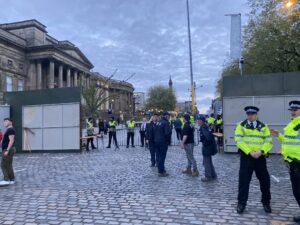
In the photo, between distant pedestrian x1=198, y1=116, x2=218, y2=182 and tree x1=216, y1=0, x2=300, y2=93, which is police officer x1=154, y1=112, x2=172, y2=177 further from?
tree x1=216, y1=0, x2=300, y2=93

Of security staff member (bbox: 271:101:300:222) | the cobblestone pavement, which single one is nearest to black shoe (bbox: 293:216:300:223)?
security staff member (bbox: 271:101:300:222)

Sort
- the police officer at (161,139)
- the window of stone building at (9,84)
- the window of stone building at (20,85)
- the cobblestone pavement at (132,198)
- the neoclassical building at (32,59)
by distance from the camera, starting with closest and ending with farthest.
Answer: the cobblestone pavement at (132,198), the police officer at (161,139), the window of stone building at (9,84), the neoclassical building at (32,59), the window of stone building at (20,85)

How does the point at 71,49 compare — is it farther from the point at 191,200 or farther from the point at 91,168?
the point at 191,200

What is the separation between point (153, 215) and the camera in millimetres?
6113

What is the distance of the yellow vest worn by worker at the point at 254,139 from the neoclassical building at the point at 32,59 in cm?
5537

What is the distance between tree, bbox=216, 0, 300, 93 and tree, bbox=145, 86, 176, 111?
5860 centimetres

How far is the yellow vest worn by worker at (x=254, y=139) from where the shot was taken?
20.0 feet

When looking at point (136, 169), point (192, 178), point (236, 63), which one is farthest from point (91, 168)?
point (236, 63)

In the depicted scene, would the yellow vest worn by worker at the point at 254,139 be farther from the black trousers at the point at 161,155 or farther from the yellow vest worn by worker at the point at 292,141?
the black trousers at the point at 161,155

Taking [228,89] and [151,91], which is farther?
[151,91]

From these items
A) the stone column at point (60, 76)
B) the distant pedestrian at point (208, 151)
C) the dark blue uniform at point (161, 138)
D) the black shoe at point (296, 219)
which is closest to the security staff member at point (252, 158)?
the black shoe at point (296, 219)

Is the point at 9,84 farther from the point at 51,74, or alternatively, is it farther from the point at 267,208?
the point at 267,208

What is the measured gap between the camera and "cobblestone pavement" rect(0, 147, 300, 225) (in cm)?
595

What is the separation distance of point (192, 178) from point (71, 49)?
6962 cm
